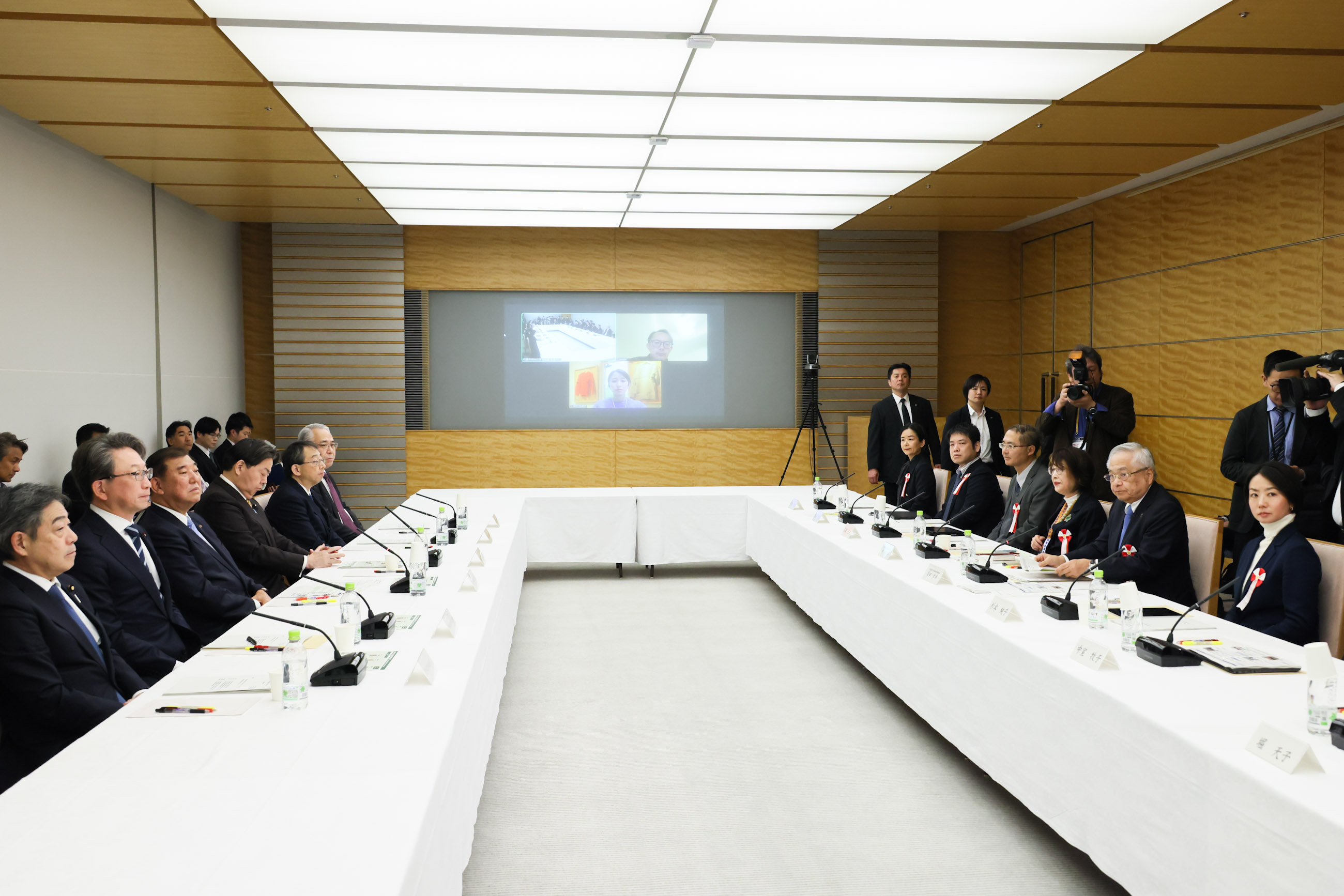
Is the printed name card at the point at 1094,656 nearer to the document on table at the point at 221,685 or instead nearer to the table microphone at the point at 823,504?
the document on table at the point at 221,685

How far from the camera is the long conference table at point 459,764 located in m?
1.49

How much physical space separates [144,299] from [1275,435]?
7706mm

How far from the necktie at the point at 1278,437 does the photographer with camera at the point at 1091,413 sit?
2.97ft

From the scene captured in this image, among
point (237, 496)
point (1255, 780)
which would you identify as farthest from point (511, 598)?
point (1255, 780)

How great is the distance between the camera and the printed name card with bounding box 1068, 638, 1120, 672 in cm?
237

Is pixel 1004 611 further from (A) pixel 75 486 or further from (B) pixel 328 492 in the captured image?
(A) pixel 75 486

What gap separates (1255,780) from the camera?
1.72 meters

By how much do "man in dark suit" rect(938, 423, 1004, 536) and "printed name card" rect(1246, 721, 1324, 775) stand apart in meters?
3.27

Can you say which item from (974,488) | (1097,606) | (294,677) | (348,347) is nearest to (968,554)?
(1097,606)

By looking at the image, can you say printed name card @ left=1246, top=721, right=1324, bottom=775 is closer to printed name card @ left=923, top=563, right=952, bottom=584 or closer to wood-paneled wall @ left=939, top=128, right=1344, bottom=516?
printed name card @ left=923, top=563, right=952, bottom=584

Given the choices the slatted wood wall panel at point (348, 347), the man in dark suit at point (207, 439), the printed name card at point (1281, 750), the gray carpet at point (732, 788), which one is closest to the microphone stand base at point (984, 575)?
the gray carpet at point (732, 788)

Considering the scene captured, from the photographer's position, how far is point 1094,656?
94.3 inches

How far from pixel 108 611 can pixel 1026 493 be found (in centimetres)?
394

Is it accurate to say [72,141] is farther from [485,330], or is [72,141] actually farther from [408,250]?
[485,330]
